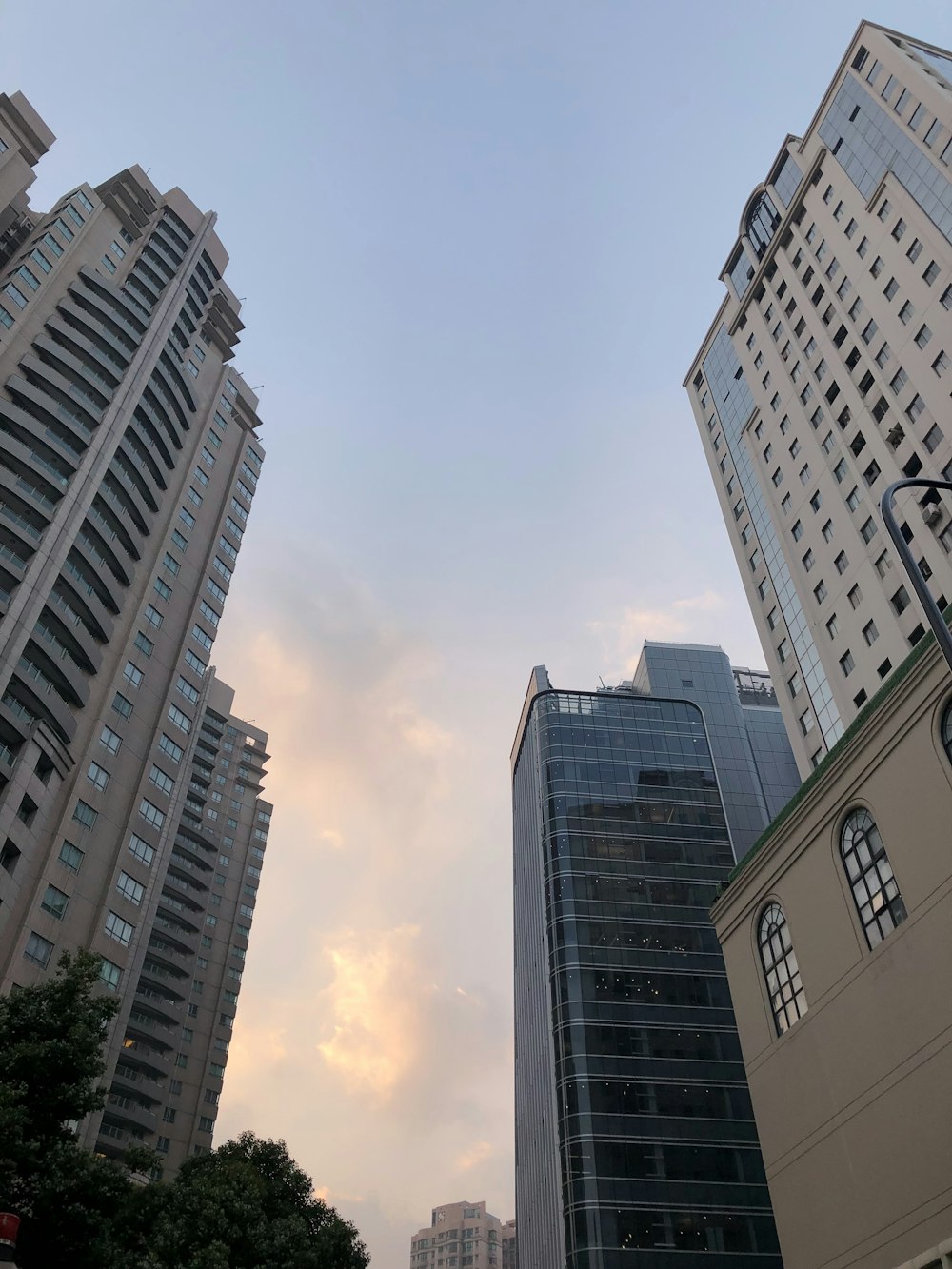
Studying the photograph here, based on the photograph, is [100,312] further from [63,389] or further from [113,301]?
[63,389]

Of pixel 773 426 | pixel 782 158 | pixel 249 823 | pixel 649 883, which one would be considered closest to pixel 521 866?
pixel 649 883

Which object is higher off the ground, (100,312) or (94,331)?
(100,312)

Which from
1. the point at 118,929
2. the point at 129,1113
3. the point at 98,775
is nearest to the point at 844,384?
the point at 98,775

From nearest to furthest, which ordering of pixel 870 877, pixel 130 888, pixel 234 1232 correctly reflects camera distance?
1. pixel 234 1232
2. pixel 870 877
3. pixel 130 888

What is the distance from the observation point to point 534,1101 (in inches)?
2798

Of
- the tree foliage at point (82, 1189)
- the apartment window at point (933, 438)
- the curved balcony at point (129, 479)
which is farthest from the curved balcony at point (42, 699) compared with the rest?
the apartment window at point (933, 438)

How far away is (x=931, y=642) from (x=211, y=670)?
9603 centimetres

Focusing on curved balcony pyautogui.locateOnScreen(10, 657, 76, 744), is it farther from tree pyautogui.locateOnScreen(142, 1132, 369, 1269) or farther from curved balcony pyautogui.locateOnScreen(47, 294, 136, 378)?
tree pyautogui.locateOnScreen(142, 1132, 369, 1269)

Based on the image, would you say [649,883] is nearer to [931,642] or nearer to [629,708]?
[629,708]

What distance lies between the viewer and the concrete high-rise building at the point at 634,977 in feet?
188

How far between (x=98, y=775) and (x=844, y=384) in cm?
4668

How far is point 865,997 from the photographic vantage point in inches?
1038

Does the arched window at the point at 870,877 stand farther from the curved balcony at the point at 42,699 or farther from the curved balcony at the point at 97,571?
the curved balcony at the point at 97,571

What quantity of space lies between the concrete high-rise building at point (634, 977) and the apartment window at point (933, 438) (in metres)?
37.8
